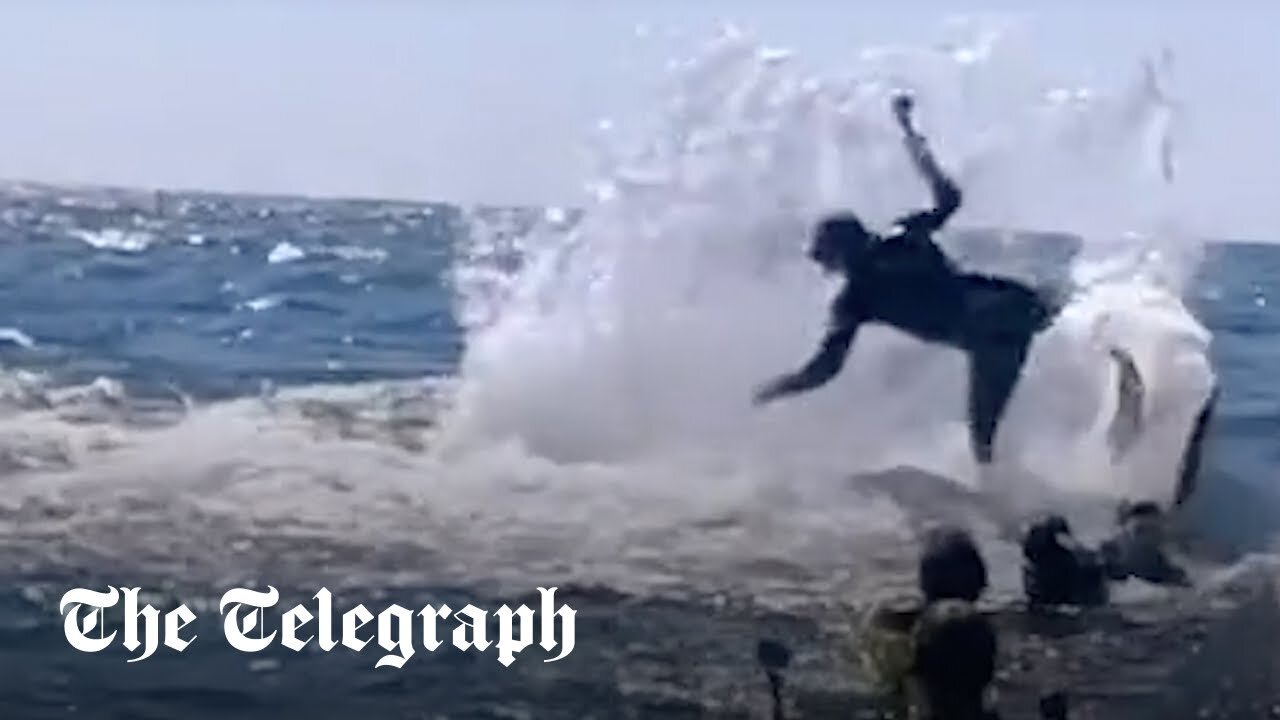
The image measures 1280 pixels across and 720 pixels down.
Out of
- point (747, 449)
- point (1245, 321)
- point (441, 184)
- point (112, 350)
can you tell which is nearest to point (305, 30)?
point (441, 184)

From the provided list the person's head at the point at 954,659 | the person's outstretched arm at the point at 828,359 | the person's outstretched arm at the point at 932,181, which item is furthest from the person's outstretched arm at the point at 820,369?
the person's head at the point at 954,659

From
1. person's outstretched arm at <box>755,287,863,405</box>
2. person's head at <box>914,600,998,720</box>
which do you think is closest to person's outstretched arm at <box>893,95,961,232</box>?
person's outstretched arm at <box>755,287,863,405</box>

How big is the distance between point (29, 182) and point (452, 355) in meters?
0.51

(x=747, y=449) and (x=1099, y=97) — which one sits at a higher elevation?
(x=1099, y=97)

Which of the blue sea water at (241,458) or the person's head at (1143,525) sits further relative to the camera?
the person's head at (1143,525)

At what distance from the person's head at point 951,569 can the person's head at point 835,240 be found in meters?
0.33

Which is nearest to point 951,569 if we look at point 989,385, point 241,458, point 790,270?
point 989,385

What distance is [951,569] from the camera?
298 centimetres

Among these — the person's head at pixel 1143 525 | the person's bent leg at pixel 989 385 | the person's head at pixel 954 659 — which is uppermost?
the person's bent leg at pixel 989 385

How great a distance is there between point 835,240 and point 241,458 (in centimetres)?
71

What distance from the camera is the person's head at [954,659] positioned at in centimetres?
293

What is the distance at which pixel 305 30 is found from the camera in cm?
293

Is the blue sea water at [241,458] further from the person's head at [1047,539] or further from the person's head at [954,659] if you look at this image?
the person's head at [1047,539]

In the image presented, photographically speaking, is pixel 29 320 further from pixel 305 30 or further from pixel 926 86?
pixel 926 86
